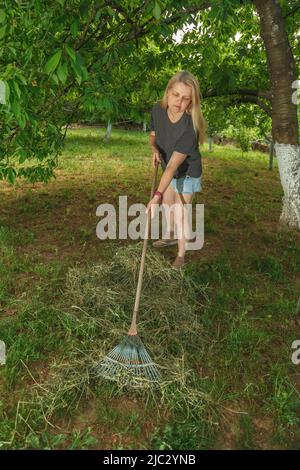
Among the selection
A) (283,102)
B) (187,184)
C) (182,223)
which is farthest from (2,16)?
(283,102)

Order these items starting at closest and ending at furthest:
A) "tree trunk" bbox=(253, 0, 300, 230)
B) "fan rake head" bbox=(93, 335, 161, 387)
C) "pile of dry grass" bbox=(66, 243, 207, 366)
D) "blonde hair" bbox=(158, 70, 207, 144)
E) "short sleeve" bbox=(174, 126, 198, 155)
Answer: "fan rake head" bbox=(93, 335, 161, 387), "pile of dry grass" bbox=(66, 243, 207, 366), "blonde hair" bbox=(158, 70, 207, 144), "short sleeve" bbox=(174, 126, 198, 155), "tree trunk" bbox=(253, 0, 300, 230)

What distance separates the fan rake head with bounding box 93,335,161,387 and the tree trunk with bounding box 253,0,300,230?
393 cm

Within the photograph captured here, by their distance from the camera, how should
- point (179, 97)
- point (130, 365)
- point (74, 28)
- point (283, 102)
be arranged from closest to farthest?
1. point (130, 365)
2. point (74, 28)
3. point (179, 97)
4. point (283, 102)

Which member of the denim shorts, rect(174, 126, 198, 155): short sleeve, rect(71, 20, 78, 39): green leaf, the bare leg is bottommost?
the bare leg

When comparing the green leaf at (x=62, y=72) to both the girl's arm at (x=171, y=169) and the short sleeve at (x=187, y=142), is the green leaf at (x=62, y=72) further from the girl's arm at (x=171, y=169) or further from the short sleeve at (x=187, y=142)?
the short sleeve at (x=187, y=142)

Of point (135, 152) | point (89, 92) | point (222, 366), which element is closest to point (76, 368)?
point (222, 366)

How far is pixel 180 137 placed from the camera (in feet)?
14.1

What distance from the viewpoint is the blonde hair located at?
13.4 feet

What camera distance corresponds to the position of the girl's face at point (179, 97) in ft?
13.5

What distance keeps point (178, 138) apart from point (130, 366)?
2345 millimetres

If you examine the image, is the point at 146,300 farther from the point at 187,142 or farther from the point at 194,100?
the point at 194,100

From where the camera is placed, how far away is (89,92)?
4.21 metres

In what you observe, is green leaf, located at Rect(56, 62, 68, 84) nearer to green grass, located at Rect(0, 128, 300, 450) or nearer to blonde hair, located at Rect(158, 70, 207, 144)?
blonde hair, located at Rect(158, 70, 207, 144)

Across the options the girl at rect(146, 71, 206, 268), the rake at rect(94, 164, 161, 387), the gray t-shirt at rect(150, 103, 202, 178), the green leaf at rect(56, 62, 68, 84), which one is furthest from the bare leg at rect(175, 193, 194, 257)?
the green leaf at rect(56, 62, 68, 84)
